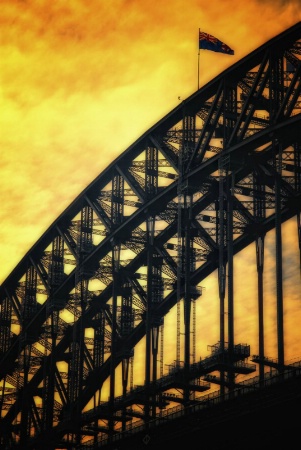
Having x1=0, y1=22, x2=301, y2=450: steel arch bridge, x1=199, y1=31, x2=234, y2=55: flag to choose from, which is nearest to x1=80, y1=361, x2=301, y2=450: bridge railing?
x1=0, y1=22, x2=301, y2=450: steel arch bridge

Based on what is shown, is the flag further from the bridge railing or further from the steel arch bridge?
the bridge railing

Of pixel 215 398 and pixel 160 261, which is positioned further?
pixel 160 261

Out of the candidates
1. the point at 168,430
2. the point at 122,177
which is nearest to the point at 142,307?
the point at 122,177

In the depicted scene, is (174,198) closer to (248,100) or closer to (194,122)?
(194,122)

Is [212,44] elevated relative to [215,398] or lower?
elevated

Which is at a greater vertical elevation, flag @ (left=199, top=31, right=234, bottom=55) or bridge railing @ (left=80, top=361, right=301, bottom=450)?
flag @ (left=199, top=31, right=234, bottom=55)
